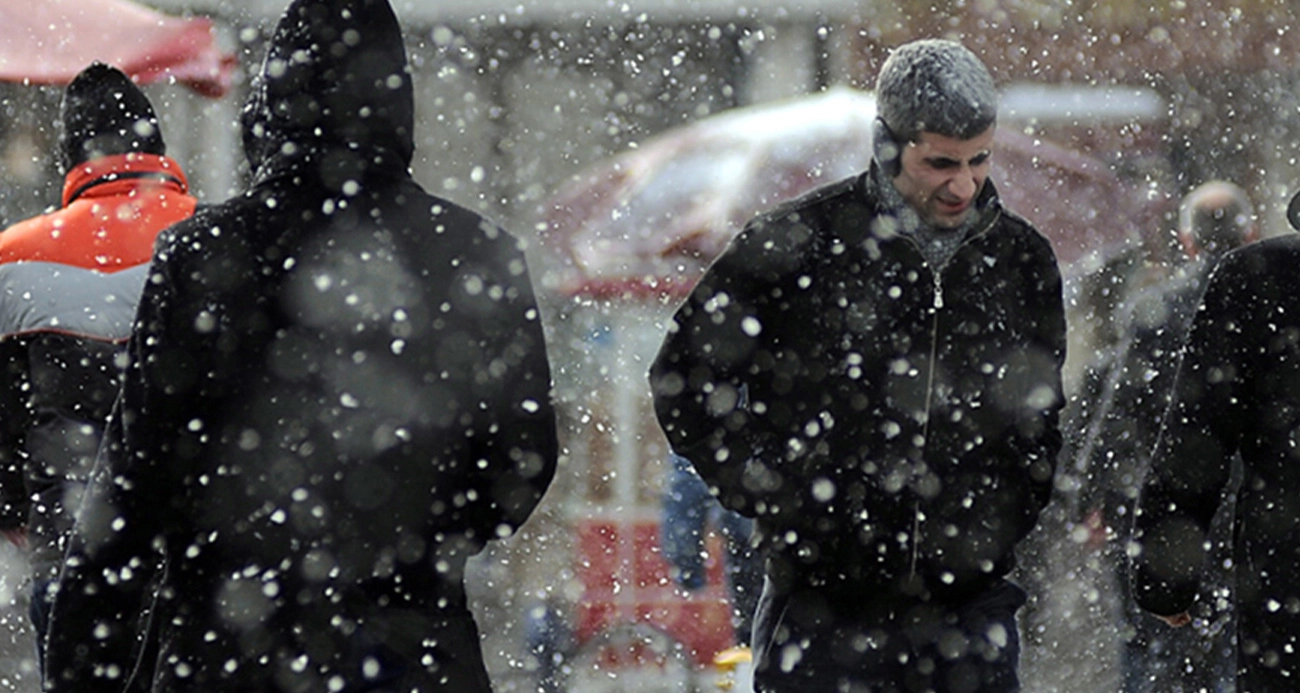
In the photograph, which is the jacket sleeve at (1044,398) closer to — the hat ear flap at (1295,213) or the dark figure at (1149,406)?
the hat ear flap at (1295,213)

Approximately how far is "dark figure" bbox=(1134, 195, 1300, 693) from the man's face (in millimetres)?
647

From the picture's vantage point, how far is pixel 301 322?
351cm

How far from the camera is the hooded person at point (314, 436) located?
3.38m

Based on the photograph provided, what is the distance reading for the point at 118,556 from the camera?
3357 mm

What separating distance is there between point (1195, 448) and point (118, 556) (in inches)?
90.6

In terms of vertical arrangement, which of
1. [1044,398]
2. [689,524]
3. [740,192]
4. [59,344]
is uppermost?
[1044,398]

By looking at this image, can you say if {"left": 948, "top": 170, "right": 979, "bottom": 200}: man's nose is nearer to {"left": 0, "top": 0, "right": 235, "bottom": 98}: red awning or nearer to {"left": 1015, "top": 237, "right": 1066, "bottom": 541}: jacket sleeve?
{"left": 1015, "top": 237, "right": 1066, "bottom": 541}: jacket sleeve

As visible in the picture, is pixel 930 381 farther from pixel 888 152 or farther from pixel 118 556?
pixel 118 556

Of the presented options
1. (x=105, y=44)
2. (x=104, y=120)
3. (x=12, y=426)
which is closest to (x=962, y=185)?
(x=12, y=426)

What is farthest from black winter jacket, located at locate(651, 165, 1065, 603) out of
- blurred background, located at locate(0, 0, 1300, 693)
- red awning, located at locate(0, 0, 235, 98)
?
red awning, located at locate(0, 0, 235, 98)

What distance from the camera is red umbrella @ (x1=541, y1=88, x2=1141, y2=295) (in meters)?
9.08

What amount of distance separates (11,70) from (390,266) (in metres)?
6.64

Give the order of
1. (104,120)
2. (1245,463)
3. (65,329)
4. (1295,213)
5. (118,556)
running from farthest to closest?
(104,120) → (65,329) → (1295,213) → (1245,463) → (118,556)

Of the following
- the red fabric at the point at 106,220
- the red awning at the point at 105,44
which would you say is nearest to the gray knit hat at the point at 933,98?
the red fabric at the point at 106,220
